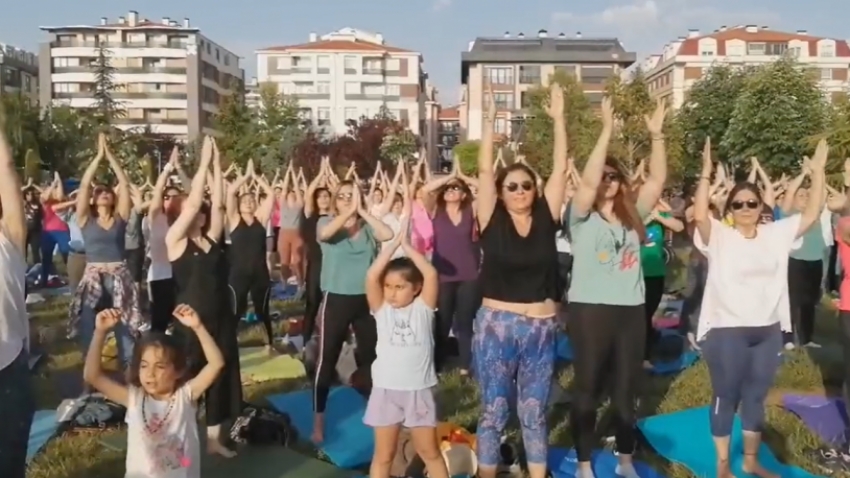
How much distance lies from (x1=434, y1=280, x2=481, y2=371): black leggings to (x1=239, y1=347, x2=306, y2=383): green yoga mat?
1393mm

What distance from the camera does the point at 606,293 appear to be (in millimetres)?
5367

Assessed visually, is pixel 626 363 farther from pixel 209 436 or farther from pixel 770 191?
pixel 770 191

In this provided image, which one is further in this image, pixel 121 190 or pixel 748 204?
pixel 121 190

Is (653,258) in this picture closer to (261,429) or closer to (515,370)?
(515,370)

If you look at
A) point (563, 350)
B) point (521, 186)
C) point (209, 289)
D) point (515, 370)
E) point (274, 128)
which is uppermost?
point (274, 128)

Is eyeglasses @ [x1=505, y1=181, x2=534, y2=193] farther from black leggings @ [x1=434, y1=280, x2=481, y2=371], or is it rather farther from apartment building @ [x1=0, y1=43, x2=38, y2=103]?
apartment building @ [x1=0, y1=43, x2=38, y2=103]

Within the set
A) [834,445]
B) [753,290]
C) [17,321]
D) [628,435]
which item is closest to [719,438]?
[628,435]

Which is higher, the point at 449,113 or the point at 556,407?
the point at 449,113

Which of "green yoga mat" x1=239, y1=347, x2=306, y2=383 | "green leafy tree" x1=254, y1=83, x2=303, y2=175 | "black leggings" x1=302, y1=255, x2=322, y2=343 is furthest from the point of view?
"green leafy tree" x1=254, y1=83, x2=303, y2=175

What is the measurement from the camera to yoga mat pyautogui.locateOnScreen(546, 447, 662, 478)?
579cm

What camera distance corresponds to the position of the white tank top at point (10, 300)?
3.84 meters

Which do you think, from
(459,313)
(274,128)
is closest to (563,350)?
(459,313)

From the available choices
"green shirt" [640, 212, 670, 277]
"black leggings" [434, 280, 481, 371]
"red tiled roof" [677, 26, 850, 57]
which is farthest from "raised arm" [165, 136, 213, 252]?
"red tiled roof" [677, 26, 850, 57]

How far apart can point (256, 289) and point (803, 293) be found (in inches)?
224
